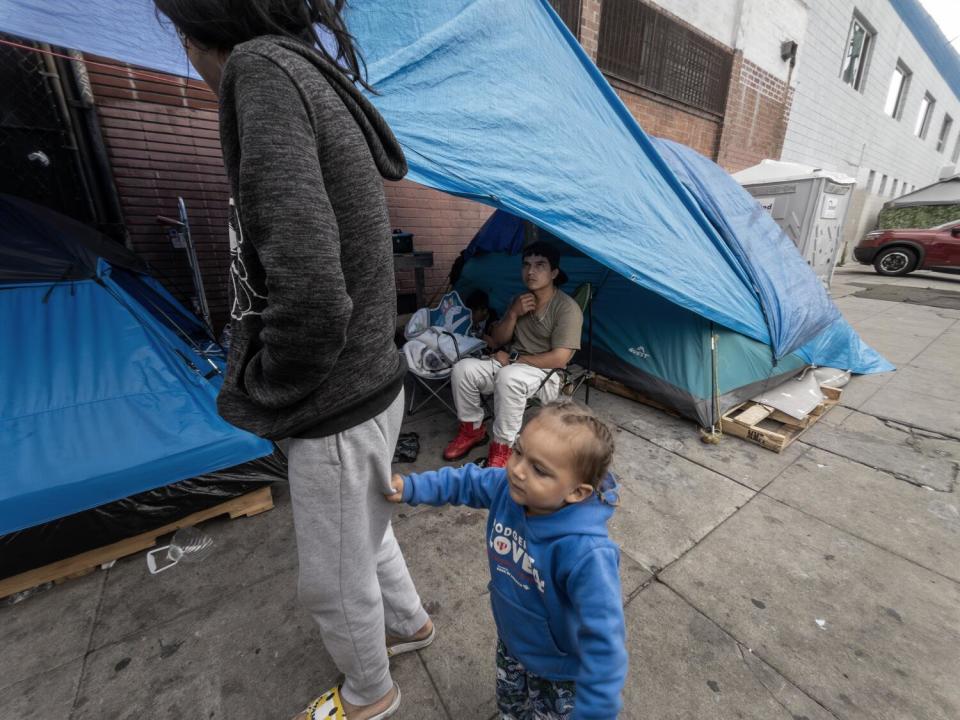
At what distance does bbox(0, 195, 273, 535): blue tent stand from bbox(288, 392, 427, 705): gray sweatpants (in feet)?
4.30

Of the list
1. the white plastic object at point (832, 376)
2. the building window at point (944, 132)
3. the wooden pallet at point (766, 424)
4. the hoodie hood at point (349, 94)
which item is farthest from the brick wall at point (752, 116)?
the building window at point (944, 132)

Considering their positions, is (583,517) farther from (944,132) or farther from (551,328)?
(944,132)

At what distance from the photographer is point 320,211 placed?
754 millimetres

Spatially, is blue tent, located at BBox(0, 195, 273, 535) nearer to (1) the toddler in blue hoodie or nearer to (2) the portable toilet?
(1) the toddler in blue hoodie

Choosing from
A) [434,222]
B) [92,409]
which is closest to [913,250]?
[434,222]

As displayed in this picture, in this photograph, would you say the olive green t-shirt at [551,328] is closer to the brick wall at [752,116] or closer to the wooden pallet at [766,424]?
the wooden pallet at [766,424]

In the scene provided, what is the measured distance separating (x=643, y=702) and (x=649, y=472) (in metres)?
1.46

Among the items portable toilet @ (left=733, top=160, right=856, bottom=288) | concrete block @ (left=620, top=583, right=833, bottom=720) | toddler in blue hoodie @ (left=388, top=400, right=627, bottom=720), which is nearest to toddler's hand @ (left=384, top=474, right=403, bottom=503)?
toddler in blue hoodie @ (left=388, top=400, right=627, bottom=720)

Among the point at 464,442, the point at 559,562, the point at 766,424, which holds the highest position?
the point at 559,562

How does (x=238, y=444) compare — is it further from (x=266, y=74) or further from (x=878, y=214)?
(x=878, y=214)

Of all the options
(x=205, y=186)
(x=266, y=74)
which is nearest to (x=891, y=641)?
(x=266, y=74)

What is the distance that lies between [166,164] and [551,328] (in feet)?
12.5

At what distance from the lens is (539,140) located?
7.65ft

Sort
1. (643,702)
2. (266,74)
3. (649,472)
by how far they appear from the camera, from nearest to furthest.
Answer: (266,74) → (643,702) → (649,472)
